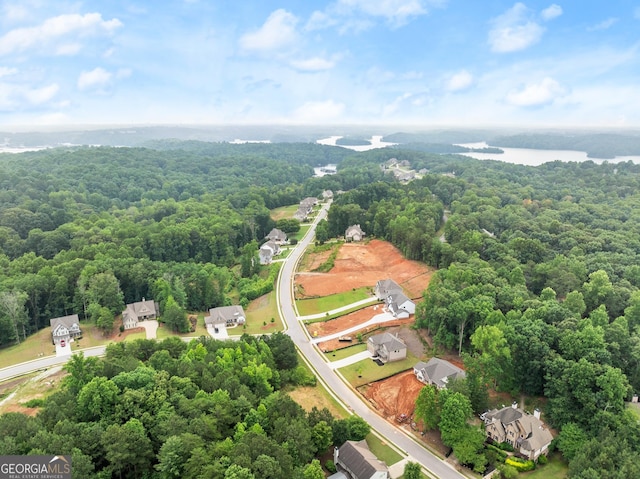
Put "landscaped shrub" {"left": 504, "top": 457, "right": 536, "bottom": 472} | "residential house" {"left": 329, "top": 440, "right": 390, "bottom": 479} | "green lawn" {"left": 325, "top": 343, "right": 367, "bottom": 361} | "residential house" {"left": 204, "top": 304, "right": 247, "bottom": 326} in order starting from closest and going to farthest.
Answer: "residential house" {"left": 329, "top": 440, "right": 390, "bottom": 479}
"landscaped shrub" {"left": 504, "top": 457, "right": 536, "bottom": 472}
"green lawn" {"left": 325, "top": 343, "right": 367, "bottom": 361}
"residential house" {"left": 204, "top": 304, "right": 247, "bottom": 326}

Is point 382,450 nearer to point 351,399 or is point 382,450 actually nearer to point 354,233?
point 351,399

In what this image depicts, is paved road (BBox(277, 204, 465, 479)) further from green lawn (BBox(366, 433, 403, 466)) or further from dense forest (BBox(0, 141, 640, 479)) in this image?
dense forest (BBox(0, 141, 640, 479))

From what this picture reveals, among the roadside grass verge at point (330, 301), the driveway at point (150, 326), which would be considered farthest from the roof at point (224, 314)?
the roadside grass verge at point (330, 301)

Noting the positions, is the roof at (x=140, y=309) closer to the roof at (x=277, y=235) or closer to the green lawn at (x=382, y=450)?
the green lawn at (x=382, y=450)

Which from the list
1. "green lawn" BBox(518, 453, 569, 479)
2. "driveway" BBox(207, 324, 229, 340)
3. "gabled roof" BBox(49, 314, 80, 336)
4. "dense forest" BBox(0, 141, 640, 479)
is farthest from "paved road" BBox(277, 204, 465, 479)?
"gabled roof" BBox(49, 314, 80, 336)

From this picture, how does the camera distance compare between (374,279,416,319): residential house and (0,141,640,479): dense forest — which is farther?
(374,279,416,319): residential house

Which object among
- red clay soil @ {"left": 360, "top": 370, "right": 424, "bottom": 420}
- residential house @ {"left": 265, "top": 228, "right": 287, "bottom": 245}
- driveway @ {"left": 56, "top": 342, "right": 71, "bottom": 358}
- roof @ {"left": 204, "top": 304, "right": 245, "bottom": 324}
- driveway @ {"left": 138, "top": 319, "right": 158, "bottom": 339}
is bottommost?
red clay soil @ {"left": 360, "top": 370, "right": 424, "bottom": 420}

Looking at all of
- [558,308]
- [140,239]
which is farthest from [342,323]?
[140,239]
